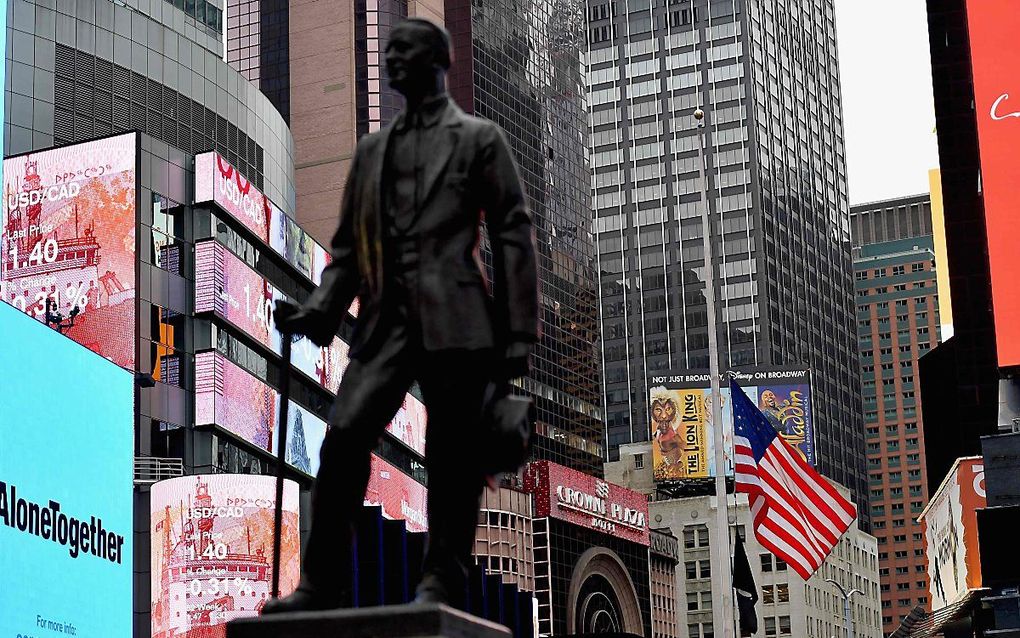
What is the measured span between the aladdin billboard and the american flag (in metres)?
33.1

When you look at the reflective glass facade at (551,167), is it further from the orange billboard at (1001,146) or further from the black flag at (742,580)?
the black flag at (742,580)

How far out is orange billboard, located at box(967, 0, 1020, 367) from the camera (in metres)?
53.5

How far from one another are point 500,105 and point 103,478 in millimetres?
102725

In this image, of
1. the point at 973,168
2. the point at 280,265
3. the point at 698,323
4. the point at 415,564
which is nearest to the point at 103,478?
the point at 415,564

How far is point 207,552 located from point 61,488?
1187 cm

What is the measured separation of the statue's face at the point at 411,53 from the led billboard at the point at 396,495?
6811 cm

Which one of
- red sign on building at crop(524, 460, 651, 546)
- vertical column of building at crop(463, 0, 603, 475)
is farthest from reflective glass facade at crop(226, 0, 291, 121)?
red sign on building at crop(524, 460, 651, 546)

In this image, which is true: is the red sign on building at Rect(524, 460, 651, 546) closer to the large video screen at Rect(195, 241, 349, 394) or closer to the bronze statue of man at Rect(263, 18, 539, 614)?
the large video screen at Rect(195, 241, 349, 394)

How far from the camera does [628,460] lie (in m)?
172

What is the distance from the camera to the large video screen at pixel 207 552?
59.6 meters

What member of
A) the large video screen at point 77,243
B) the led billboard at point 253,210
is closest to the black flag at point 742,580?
the large video screen at point 77,243

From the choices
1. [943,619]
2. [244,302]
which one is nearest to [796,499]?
[943,619]

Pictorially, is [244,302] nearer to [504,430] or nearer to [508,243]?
[508,243]

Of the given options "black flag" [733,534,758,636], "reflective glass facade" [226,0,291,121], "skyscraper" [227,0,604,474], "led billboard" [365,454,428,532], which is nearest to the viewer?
"black flag" [733,534,758,636]
